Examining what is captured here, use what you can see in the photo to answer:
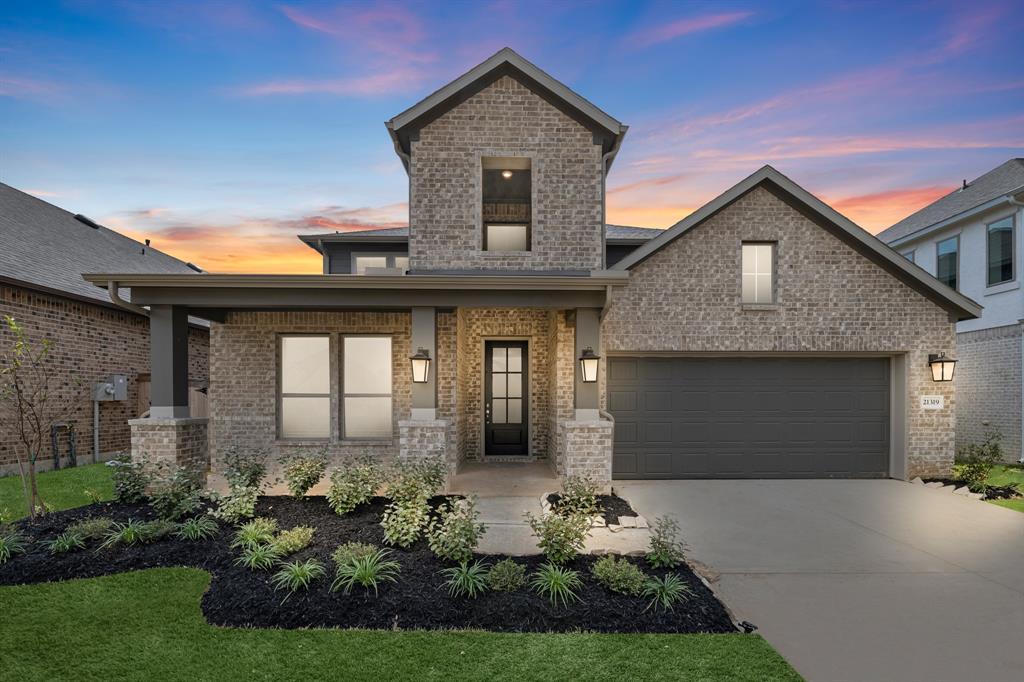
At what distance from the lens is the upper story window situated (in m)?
9.84

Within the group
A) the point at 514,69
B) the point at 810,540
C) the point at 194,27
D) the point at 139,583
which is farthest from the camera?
the point at 194,27

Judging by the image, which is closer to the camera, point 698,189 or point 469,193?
point 469,193

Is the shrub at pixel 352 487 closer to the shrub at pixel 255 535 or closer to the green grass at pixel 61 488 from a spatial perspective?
the shrub at pixel 255 535

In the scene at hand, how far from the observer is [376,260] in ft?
43.9

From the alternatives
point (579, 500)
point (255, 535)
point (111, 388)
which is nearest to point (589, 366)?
point (579, 500)

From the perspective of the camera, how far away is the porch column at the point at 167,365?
7180mm

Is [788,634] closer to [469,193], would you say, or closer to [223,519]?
[223,519]

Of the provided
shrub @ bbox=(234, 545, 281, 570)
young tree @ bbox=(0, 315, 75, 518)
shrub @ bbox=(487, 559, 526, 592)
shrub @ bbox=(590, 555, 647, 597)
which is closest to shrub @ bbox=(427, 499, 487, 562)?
shrub @ bbox=(487, 559, 526, 592)

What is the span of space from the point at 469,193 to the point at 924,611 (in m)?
8.14

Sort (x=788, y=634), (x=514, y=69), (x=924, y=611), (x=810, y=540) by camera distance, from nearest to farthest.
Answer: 1. (x=788, y=634)
2. (x=924, y=611)
3. (x=810, y=540)
4. (x=514, y=69)

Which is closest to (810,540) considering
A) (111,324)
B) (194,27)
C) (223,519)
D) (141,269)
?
(223,519)

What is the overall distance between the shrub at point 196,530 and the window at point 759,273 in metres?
9.16

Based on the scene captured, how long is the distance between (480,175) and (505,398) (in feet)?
14.7

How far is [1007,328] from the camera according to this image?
38.8 feet
